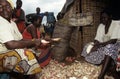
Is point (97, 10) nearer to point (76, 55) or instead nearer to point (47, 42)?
point (76, 55)

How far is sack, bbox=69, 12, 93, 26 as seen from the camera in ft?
28.5

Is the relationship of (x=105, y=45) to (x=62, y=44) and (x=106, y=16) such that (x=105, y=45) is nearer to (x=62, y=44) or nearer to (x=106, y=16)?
(x=106, y=16)

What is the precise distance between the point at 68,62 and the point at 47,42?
12.3 feet

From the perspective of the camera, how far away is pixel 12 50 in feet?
14.4

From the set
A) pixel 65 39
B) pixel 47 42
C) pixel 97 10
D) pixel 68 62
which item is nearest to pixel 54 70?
pixel 68 62

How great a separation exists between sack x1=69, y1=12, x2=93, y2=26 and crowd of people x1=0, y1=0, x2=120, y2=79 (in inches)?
6.9

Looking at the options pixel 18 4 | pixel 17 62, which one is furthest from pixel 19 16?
pixel 17 62

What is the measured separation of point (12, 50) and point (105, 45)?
326 cm

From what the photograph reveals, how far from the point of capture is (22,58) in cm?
445

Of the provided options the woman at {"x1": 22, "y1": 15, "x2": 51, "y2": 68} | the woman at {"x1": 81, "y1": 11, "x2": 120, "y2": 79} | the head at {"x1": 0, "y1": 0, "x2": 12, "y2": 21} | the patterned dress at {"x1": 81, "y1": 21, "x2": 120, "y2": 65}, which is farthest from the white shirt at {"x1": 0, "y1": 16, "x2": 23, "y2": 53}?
the patterned dress at {"x1": 81, "y1": 21, "x2": 120, "y2": 65}

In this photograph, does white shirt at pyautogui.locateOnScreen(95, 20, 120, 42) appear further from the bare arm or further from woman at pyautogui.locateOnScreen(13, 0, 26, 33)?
woman at pyautogui.locateOnScreen(13, 0, 26, 33)

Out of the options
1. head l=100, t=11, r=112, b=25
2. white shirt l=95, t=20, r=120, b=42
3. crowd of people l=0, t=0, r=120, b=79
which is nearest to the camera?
crowd of people l=0, t=0, r=120, b=79

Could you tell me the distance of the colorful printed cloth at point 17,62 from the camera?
439cm

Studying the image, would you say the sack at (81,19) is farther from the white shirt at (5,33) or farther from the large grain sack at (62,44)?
the white shirt at (5,33)
